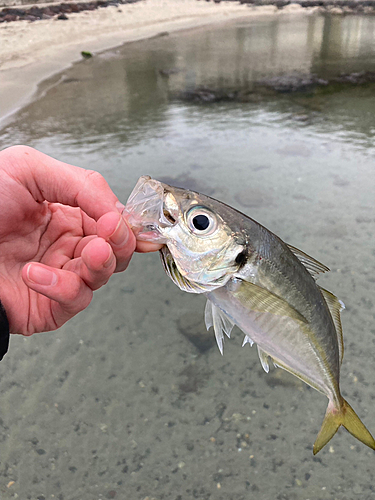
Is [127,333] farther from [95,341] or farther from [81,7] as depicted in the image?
[81,7]

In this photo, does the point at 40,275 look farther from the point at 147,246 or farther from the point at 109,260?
the point at 147,246

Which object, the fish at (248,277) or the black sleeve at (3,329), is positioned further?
the black sleeve at (3,329)

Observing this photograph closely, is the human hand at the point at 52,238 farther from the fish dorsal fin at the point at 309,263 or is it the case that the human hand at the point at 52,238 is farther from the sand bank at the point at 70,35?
the sand bank at the point at 70,35

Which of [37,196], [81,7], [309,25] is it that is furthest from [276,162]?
[309,25]

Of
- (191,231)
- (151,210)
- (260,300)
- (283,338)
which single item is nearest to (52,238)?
(151,210)

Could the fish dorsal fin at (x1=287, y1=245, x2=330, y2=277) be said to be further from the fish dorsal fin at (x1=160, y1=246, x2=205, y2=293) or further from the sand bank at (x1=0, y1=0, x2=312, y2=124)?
the sand bank at (x1=0, y1=0, x2=312, y2=124)

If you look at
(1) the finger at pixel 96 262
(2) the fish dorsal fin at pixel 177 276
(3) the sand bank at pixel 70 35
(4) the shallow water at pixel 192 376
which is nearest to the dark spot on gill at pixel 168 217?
(2) the fish dorsal fin at pixel 177 276
